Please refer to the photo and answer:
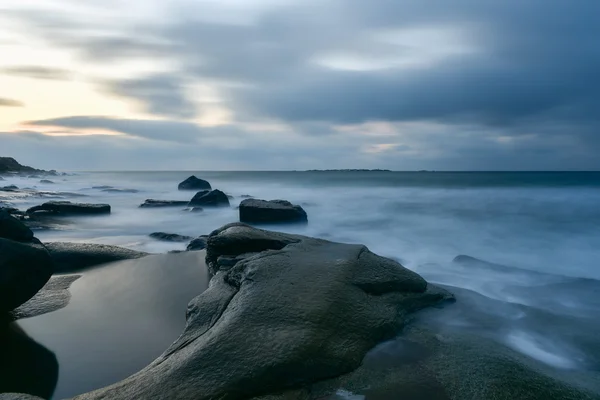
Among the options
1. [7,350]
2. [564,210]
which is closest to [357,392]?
[7,350]

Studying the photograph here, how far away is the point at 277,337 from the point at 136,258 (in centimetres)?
570

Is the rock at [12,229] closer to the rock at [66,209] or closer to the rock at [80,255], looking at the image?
the rock at [80,255]

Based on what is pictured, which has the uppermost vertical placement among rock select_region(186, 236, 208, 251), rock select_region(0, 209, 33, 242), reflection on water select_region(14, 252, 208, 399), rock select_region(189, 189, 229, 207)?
rock select_region(0, 209, 33, 242)

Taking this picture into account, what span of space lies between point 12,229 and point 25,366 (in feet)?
8.65

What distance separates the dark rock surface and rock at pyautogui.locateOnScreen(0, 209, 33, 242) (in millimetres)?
837

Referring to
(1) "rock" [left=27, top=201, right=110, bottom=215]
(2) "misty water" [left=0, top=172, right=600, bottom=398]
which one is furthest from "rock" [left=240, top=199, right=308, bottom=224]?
(1) "rock" [left=27, top=201, right=110, bottom=215]

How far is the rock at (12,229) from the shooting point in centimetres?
574

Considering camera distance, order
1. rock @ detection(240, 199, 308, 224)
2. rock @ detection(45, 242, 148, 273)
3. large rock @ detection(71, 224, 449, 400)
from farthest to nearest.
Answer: rock @ detection(240, 199, 308, 224) → rock @ detection(45, 242, 148, 273) → large rock @ detection(71, 224, 449, 400)

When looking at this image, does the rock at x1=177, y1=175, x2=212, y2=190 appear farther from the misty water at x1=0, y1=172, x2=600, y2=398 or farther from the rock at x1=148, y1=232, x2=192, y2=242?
the rock at x1=148, y1=232, x2=192, y2=242

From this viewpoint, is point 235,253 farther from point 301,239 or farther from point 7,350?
point 7,350

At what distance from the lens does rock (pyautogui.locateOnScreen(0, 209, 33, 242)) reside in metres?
5.74

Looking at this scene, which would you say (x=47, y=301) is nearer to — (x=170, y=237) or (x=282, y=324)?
(x=282, y=324)

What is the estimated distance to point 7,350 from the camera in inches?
167

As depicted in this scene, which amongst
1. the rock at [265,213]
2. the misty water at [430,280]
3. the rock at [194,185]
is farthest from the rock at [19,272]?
the rock at [194,185]
